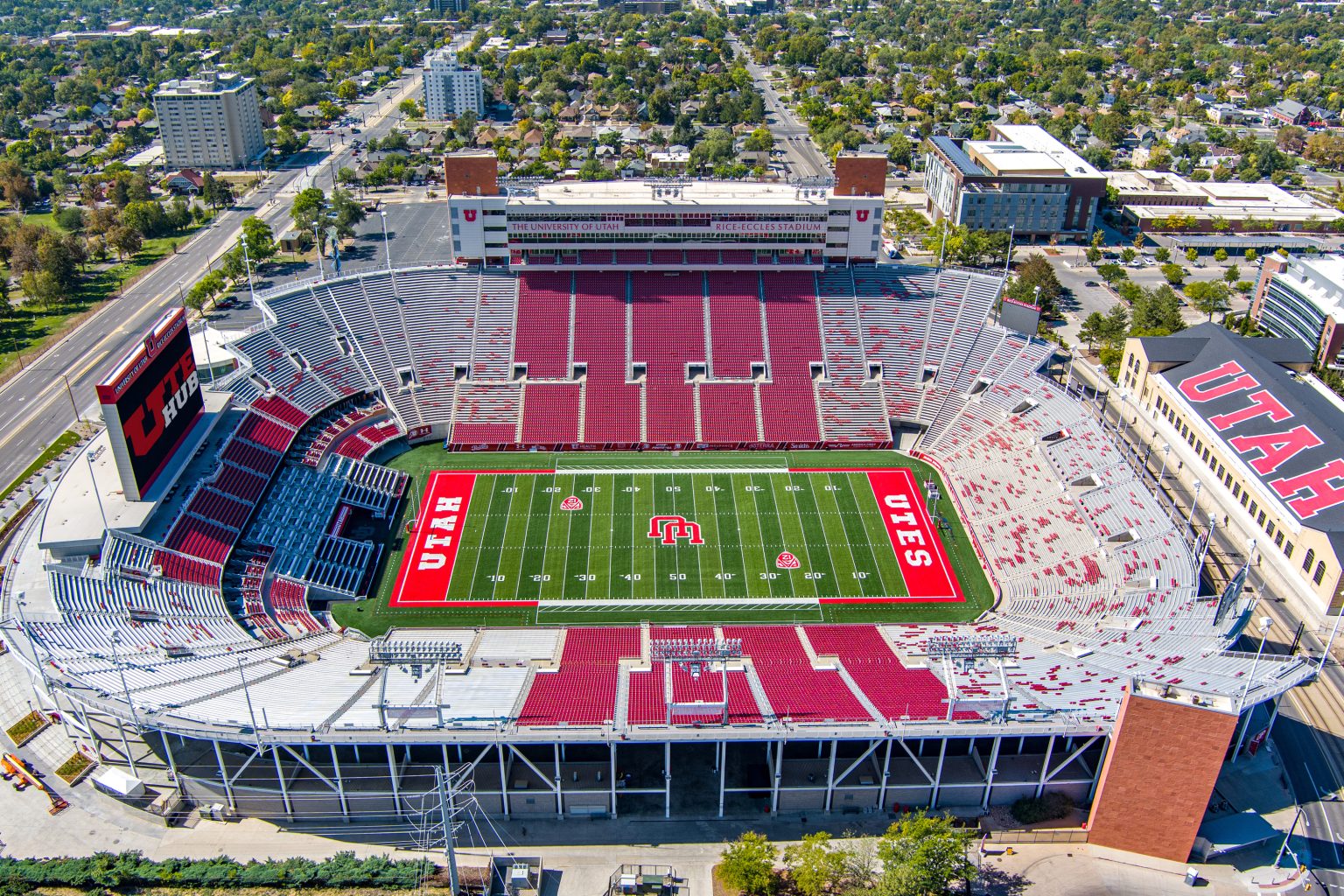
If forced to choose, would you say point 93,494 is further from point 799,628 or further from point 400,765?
point 799,628

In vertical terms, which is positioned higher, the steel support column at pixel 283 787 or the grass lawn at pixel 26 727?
the steel support column at pixel 283 787

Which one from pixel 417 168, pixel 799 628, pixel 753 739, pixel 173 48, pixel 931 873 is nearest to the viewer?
pixel 931 873

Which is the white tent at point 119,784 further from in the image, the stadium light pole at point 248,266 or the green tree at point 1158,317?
the green tree at point 1158,317

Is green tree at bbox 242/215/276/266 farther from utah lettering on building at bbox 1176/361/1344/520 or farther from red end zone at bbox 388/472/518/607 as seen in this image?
utah lettering on building at bbox 1176/361/1344/520

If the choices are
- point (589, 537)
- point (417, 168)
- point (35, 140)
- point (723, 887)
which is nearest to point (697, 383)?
point (589, 537)

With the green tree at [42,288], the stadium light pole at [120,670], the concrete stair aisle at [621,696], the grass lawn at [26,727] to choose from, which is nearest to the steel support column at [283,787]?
the stadium light pole at [120,670]

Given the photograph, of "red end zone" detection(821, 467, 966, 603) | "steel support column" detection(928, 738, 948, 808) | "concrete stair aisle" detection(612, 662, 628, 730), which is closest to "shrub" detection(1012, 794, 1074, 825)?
"steel support column" detection(928, 738, 948, 808)
